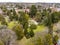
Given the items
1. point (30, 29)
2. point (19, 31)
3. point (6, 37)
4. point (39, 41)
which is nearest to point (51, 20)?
point (30, 29)

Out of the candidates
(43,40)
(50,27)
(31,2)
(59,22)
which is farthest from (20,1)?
(43,40)

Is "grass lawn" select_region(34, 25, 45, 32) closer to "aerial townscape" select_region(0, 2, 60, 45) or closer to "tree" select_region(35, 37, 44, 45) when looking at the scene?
"aerial townscape" select_region(0, 2, 60, 45)

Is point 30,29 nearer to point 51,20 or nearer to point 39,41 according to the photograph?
point 51,20

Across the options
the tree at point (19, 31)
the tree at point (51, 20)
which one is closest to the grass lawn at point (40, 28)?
the tree at point (51, 20)

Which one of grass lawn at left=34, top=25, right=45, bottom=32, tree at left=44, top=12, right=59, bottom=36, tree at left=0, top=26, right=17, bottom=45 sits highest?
tree at left=0, top=26, right=17, bottom=45

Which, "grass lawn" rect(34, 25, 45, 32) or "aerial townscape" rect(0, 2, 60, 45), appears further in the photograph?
"grass lawn" rect(34, 25, 45, 32)

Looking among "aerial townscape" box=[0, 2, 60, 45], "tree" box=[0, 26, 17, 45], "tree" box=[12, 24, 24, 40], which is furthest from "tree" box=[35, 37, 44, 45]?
"tree" box=[12, 24, 24, 40]

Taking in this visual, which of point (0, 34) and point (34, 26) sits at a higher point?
point (0, 34)

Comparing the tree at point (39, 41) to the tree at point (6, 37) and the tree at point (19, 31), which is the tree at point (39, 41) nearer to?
the tree at point (6, 37)

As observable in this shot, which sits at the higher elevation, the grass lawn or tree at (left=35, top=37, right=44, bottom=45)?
tree at (left=35, top=37, right=44, bottom=45)

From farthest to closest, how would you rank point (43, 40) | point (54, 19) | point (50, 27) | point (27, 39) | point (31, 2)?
1. point (31, 2)
2. point (54, 19)
3. point (50, 27)
4. point (27, 39)
5. point (43, 40)

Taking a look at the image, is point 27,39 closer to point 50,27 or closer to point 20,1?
point 50,27
